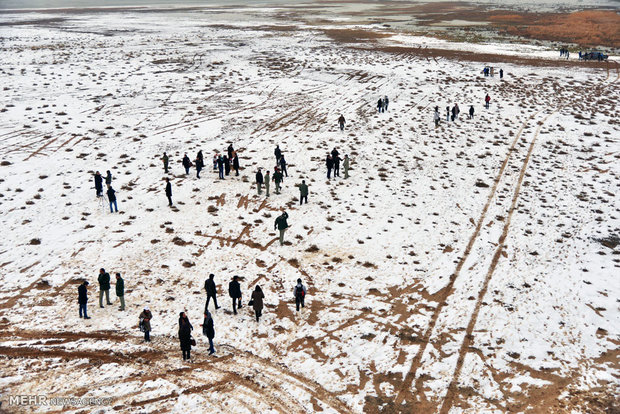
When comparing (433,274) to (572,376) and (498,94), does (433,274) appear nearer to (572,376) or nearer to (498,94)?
(572,376)

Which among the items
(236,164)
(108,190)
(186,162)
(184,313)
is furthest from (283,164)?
(184,313)

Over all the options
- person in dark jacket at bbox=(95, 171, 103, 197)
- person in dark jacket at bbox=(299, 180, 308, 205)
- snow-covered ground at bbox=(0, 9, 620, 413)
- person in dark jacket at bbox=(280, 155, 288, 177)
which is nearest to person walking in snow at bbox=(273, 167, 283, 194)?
snow-covered ground at bbox=(0, 9, 620, 413)

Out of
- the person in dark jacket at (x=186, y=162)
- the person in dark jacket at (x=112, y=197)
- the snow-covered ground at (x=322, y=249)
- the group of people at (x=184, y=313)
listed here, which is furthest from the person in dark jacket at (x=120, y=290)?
the person in dark jacket at (x=186, y=162)

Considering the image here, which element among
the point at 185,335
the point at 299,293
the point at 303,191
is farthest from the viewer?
the point at 303,191

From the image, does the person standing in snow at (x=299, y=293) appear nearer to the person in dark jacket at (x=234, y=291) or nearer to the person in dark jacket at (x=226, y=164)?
the person in dark jacket at (x=234, y=291)

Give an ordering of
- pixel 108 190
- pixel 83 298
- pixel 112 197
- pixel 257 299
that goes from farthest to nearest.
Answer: pixel 112 197 → pixel 108 190 → pixel 257 299 → pixel 83 298

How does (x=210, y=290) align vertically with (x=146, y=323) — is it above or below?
above

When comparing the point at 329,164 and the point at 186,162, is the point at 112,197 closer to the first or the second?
the point at 186,162
